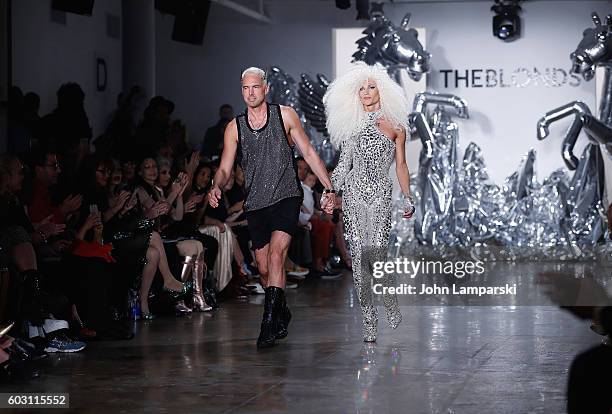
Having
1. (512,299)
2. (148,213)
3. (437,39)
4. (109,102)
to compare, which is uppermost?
(437,39)

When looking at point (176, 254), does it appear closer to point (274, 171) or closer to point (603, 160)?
point (274, 171)

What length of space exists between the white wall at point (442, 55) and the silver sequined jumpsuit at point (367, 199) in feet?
22.4

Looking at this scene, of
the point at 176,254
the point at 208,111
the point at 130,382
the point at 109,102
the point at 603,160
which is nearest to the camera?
the point at 130,382

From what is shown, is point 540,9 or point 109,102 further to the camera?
point 540,9

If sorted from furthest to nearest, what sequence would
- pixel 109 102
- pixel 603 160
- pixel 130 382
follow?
pixel 603 160
pixel 109 102
pixel 130 382

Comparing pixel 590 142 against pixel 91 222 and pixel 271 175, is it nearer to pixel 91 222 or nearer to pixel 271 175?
pixel 271 175

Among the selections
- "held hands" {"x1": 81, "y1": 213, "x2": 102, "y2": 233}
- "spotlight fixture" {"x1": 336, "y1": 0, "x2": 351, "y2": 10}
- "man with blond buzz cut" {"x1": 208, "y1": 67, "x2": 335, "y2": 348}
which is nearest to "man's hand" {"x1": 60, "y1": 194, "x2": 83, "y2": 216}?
"held hands" {"x1": 81, "y1": 213, "x2": 102, "y2": 233}

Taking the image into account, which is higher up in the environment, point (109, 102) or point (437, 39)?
point (437, 39)

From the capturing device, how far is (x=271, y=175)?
5.85 m

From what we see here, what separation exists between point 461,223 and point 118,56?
160 inches

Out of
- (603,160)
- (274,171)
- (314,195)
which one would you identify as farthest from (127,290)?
(603,160)

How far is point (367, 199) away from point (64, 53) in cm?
494

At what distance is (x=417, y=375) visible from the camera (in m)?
4.85

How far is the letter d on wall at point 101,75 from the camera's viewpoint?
1069cm
